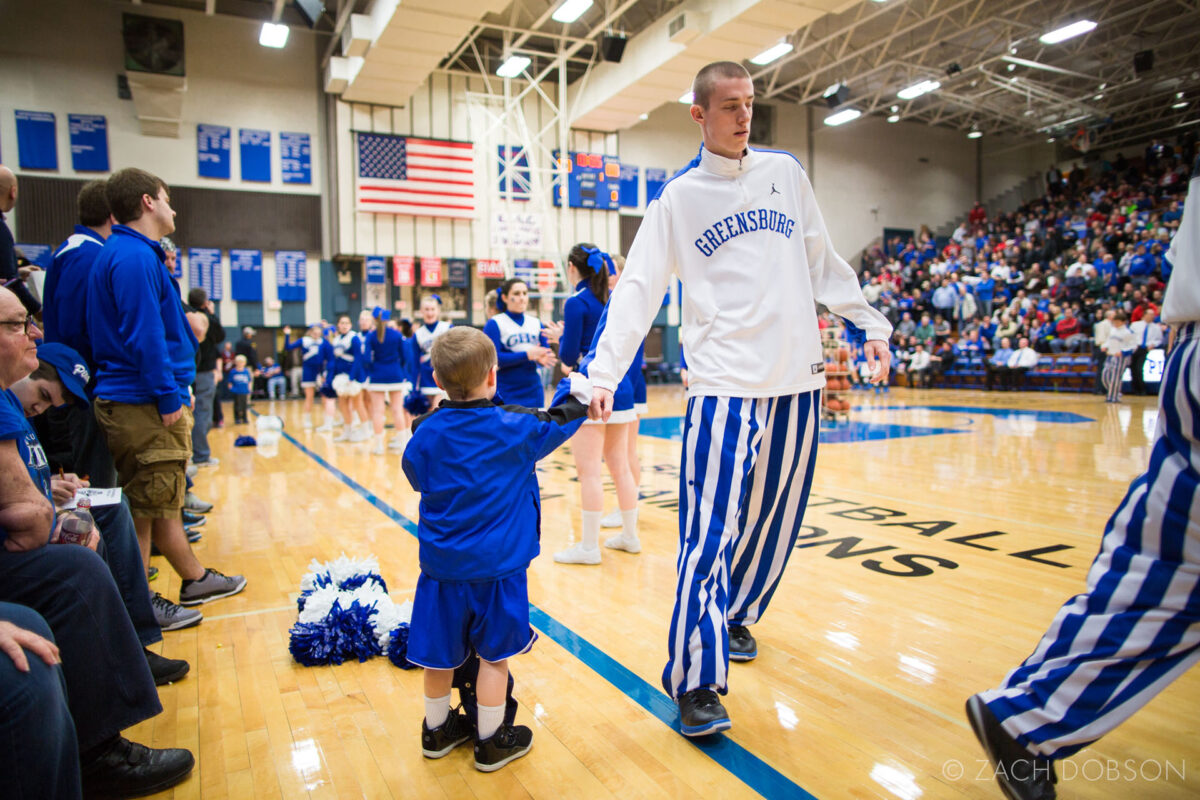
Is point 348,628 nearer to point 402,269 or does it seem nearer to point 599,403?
point 599,403

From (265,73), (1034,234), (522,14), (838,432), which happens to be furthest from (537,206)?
(1034,234)

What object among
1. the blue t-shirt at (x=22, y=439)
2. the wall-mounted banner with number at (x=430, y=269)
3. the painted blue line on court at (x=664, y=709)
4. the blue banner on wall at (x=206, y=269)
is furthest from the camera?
the wall-mounted banner with number at (x=430, y=269)

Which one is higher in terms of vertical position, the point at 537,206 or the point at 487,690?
the point at 537,206

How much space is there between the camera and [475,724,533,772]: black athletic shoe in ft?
6.31

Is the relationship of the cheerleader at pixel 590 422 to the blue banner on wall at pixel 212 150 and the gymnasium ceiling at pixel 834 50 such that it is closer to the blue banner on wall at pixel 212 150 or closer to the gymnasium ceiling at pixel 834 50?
the gymnasium ceiling at pixel 834 50

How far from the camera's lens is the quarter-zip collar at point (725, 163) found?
218 cm

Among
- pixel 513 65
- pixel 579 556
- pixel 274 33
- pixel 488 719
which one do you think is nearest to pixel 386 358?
pixel 579 556

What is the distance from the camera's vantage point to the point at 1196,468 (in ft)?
4.56

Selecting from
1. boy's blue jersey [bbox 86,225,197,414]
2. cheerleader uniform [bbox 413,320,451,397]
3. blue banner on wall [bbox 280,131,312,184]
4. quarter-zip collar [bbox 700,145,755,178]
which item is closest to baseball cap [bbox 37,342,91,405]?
boy's blue jersey [bbox 86,225,197,414]

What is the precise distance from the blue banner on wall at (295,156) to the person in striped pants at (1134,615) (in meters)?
19.1

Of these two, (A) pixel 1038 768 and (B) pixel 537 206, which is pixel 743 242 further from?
(B) pixel 537 206

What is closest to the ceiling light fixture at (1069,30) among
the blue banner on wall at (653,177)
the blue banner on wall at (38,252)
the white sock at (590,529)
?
the blue banner on wall at (653,177)

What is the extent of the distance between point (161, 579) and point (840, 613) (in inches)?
128

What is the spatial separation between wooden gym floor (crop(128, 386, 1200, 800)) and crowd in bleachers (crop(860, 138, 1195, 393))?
1153 cm
